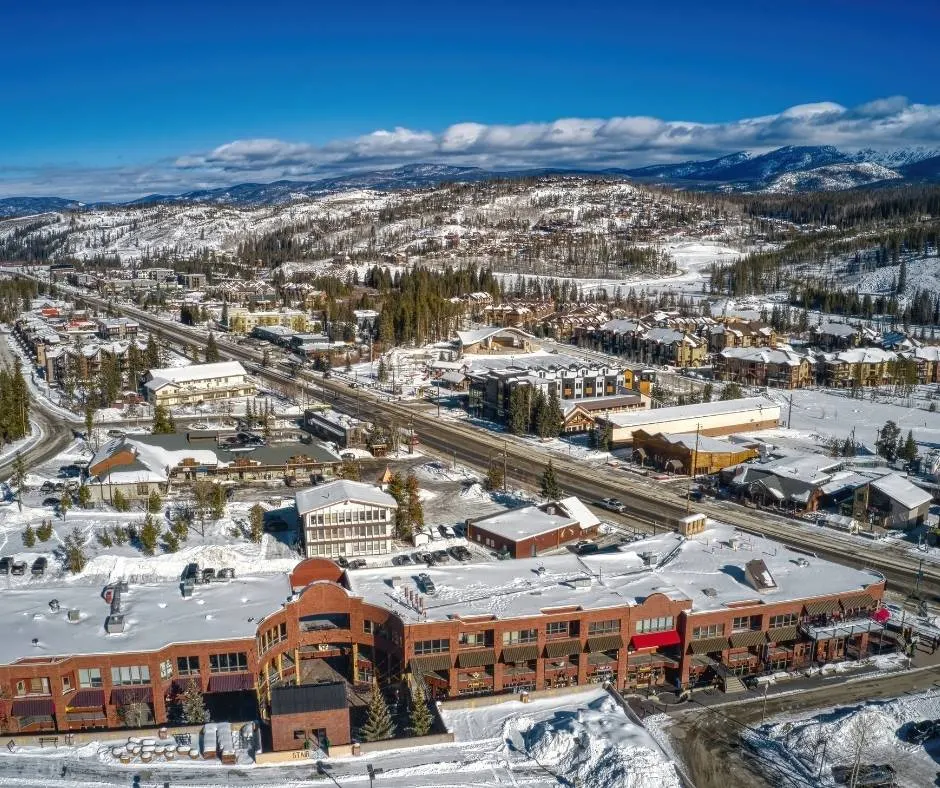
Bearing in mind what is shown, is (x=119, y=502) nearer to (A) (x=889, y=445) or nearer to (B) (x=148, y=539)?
(B) (x=148, y=539)

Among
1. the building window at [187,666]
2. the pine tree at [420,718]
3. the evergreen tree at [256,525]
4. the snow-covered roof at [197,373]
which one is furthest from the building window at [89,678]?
the snow-covered roof at [197,373]

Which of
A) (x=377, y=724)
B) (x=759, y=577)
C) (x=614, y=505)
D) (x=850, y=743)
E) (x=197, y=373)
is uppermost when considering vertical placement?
(x=197, y=373)

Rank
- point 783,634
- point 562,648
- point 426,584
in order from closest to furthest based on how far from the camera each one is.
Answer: point 562,648 → point 783,634 → point 426,584

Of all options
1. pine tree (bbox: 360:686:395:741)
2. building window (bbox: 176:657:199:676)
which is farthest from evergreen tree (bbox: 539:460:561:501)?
building window (bbox: 176:657:199:676)

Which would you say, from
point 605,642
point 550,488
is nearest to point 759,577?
point 605,642

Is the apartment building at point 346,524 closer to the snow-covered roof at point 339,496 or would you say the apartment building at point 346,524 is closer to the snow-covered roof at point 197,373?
the snow-covered roof at point 339,496

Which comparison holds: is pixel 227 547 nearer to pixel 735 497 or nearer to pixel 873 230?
pixel 735 497
